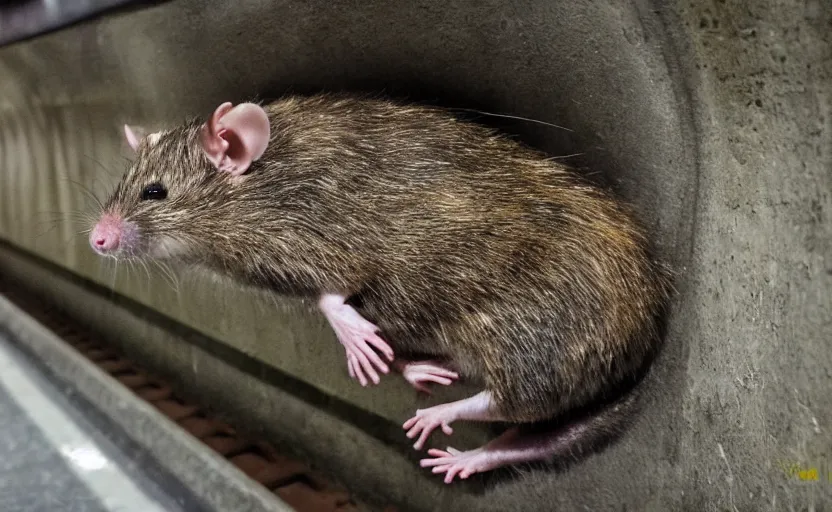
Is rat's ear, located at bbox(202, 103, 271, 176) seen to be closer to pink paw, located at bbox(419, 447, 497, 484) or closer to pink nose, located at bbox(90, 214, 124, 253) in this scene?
pink nose, located at bbox(90, 214, 124, 253)

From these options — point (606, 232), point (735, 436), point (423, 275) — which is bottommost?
point (735, 436)

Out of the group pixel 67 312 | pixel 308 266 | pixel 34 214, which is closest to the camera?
pixel 308 266

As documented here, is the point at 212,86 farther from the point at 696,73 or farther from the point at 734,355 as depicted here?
the point at 734,355

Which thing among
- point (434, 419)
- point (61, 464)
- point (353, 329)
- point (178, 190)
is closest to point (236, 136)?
point (178, 190)

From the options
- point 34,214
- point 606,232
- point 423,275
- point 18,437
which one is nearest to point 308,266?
point 423,275

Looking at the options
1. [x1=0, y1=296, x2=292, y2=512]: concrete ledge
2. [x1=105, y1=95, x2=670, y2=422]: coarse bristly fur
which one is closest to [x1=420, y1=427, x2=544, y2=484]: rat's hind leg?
[x1=105, y1=95, x2=670, y2=422]: coarse bristly fur

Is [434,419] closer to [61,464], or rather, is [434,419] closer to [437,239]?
[437,239]
